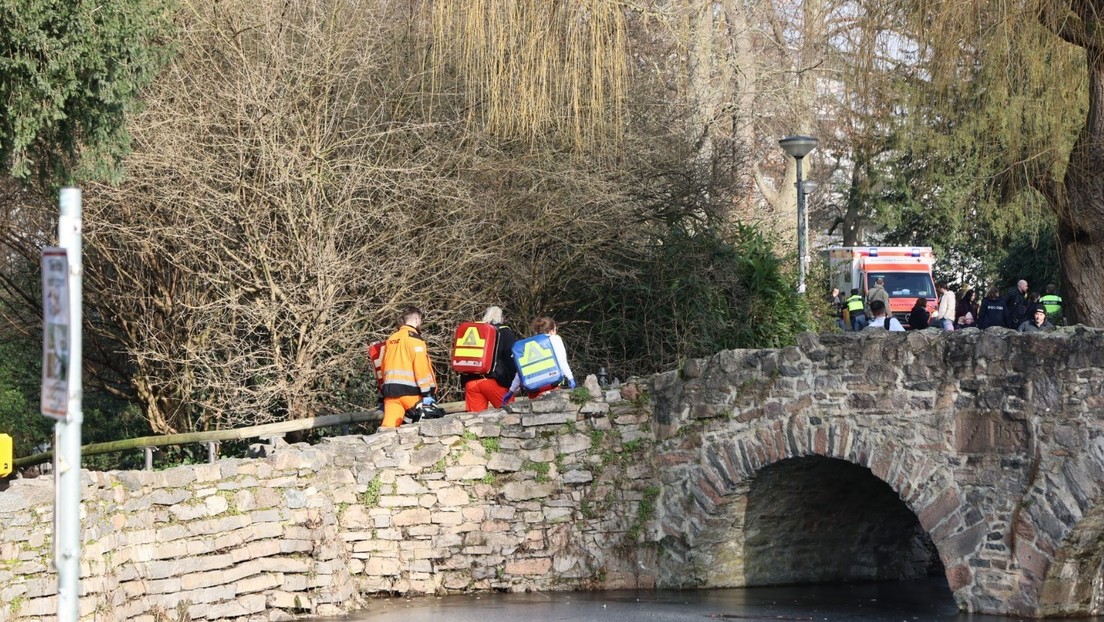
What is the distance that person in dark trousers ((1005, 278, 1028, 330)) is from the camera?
22.8 m

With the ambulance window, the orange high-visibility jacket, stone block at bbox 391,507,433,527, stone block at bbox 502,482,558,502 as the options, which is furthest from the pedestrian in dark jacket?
stone block at bbox 391,507,433,527

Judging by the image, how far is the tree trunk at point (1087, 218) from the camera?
13.5m

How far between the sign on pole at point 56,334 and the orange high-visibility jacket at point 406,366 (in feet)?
26.3

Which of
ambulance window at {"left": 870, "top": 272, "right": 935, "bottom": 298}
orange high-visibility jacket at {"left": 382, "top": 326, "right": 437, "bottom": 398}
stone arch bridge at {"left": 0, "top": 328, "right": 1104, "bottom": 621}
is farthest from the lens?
ambulance window at {"left": 870, "top": 272, "right": 935, "bottom": 298}

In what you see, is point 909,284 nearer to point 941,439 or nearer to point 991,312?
point 991,312

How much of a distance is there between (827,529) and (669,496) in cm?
198

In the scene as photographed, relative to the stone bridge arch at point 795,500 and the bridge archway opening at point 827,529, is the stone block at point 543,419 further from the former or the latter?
the bridge archway opening at point 827,529

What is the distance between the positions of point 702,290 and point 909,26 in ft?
14.6

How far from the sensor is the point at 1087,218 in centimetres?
1397

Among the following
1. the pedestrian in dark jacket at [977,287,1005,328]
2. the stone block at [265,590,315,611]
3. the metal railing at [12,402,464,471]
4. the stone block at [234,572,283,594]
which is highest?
the pedestrian in dark jacket at [977,287,1005,328]

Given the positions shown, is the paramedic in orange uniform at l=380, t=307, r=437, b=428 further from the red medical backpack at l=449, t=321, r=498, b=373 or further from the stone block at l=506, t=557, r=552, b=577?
the stone block at l=506, t=557, r=552, b=577

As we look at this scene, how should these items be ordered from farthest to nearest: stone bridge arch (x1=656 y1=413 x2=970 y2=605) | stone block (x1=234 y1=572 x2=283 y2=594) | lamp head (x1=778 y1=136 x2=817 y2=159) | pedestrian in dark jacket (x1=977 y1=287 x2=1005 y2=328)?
pedestrian in dark jacket (x1=977 y1=287 x2=1005 y2=328) → lamp head (x1=778 y1=136 x2=817 y2=159) → stone bridge arch (x1=656 y1=413 x2=970 y2=605) → stone block (x1=234 y1=572 x2=283 y2=594)

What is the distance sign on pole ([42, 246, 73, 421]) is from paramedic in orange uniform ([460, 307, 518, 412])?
28.7 feet

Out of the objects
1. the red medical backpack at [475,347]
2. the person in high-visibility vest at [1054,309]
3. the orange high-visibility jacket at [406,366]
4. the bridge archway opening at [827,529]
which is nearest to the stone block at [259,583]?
the orange high-visibility jacket at [406,366]
